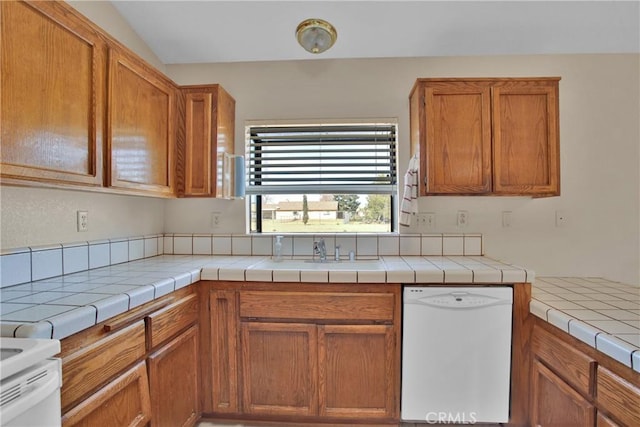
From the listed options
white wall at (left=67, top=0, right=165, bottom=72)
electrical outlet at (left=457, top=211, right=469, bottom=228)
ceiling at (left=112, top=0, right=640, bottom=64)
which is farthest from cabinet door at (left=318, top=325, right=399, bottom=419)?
white wall at (left=67, top=0, right=165, bottom=72)

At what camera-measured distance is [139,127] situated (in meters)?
1.73

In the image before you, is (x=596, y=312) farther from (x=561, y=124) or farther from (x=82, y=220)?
(x=82, y=220)

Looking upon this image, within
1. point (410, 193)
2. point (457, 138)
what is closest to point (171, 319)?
point (410, 193)

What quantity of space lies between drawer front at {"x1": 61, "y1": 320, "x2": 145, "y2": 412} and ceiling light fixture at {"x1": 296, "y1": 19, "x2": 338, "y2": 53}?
177cm

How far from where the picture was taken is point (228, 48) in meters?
2.27

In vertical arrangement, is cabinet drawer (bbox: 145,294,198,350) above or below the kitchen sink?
below

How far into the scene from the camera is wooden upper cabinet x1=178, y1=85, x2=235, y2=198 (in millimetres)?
2090

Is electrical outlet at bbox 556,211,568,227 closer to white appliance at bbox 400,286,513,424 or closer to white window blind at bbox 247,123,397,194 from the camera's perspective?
white appliance at bbox 400,286,513,424

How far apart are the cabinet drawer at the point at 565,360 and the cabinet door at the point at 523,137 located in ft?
2.86

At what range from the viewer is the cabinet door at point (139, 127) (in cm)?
153

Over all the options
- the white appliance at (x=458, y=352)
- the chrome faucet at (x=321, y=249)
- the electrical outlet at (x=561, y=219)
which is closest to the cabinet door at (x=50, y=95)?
the chrome faucet at (x=321, y=249)

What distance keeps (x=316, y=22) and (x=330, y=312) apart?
1.67 metres

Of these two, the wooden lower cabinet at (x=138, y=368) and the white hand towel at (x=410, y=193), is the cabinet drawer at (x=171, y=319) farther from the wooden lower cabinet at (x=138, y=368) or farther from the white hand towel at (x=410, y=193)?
the white hand towel at (x=410, y=193)

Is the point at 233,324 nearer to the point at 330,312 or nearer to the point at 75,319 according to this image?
the point at 330,312
